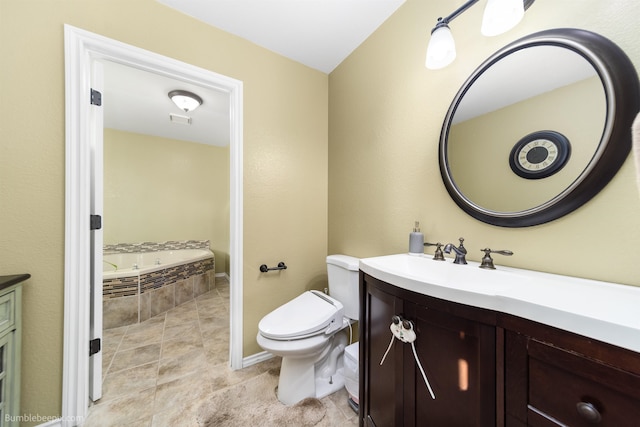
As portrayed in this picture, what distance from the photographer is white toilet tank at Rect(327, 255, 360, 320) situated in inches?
55.8

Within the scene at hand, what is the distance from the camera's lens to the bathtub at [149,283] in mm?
2180

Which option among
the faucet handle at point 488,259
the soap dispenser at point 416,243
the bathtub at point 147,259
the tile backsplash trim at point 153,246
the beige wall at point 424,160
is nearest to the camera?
the beige wall at point 424,160

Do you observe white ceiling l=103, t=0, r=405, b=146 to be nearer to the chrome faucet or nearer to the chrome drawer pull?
the chrome faucet

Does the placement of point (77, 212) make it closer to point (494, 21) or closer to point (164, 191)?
point (494, 21)

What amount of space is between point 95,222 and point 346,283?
1.55 metres

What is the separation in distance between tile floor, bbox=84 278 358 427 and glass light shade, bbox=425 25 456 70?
75.0 inches

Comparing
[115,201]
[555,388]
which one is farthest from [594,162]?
[115,201]

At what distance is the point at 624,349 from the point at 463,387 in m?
0.36

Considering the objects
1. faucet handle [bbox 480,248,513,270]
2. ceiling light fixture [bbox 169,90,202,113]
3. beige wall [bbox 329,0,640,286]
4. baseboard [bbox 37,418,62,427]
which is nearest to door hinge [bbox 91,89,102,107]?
ceiling light fixture [bbox 169,90,202,113]


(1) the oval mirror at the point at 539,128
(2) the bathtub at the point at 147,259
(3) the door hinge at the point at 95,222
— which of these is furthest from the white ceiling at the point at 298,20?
(2) the bathtub at the point at 147,259

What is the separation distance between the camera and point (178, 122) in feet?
9.55

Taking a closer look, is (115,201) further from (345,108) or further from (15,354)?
(345,108)

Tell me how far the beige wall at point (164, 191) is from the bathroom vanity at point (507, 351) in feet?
12.1

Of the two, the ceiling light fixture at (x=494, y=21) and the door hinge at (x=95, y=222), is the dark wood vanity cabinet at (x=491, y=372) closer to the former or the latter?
the ceiling light fixture at (x=494, y=21)
